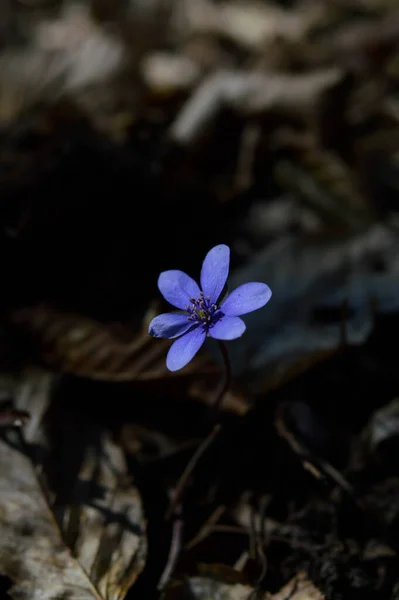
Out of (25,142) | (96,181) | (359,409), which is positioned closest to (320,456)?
(359,409)

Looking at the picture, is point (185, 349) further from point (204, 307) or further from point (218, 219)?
point (218, 219)

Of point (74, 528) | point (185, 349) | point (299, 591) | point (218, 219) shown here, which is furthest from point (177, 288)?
point (218, 219)

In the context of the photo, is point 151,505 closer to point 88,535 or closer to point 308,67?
point 88,535

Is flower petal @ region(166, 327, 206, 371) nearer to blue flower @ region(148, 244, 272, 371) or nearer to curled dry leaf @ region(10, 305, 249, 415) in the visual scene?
blue flower @ region(148, 244, 272, 371)

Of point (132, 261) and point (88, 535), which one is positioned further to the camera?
point (132, 261)

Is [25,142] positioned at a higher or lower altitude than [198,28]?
lower

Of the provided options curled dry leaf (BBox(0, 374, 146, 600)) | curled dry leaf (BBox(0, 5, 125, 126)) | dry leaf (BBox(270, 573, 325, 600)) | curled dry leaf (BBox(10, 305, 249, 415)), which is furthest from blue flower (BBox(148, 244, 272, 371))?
curled dry leaf (BBox(0, 5, 125, 126))
